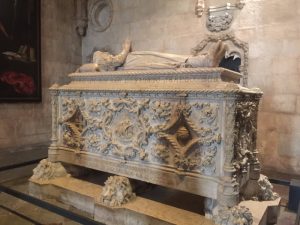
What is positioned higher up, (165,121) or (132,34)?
(132,34)

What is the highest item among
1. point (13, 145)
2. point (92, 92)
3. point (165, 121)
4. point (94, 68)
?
point (94, 68)

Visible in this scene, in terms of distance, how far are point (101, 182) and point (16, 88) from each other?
2981mm

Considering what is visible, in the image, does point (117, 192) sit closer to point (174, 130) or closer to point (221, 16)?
point (174, 130)

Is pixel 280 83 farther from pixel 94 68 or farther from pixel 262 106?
pixel 94 68

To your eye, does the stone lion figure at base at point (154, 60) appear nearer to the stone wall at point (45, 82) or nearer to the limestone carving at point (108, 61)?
the limestone carving at point (108, 61)

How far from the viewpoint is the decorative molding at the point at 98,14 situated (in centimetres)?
595

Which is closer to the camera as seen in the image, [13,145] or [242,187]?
[242,187]

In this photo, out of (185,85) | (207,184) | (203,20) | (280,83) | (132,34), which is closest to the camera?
(207,184)

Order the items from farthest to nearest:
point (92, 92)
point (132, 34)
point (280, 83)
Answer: point (132, 34) < point (280, 83) < point (92, 92)

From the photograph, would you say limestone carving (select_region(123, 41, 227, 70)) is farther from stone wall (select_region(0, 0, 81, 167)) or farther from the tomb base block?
stone wall (select_region(0, 0, 81, 167))

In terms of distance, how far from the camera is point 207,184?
205cm

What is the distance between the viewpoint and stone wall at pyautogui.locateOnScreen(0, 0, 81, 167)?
190 inches

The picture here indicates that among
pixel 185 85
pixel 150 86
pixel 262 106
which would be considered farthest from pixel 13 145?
pixel 262 106

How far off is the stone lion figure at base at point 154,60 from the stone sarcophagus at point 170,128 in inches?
3.4
